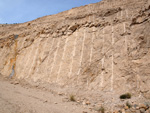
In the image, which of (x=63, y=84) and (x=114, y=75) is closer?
(x=114, y=75)

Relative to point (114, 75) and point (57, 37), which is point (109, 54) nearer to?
point (114, 75)

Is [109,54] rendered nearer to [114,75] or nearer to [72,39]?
[114,75]

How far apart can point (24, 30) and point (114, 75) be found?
36.4ft

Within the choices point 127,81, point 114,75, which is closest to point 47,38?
point 114,75

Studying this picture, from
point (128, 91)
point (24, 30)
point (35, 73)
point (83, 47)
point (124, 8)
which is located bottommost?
point (128, 91)

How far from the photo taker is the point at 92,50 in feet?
30.2

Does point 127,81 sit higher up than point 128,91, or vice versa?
point 127,81

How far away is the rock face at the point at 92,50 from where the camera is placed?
741cm

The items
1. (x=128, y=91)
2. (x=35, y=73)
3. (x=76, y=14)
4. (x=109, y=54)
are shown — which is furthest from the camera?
(x=76, y=14)

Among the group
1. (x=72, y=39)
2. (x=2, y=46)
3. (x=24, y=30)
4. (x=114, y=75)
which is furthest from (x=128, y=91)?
(x=2, y=46)

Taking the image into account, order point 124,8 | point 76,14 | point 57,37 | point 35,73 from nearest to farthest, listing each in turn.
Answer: point 124,8, point 35,73, point 57,37, point 76,14

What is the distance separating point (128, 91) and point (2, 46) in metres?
13.8

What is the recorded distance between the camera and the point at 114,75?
759 cm

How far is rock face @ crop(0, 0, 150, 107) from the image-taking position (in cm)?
741
